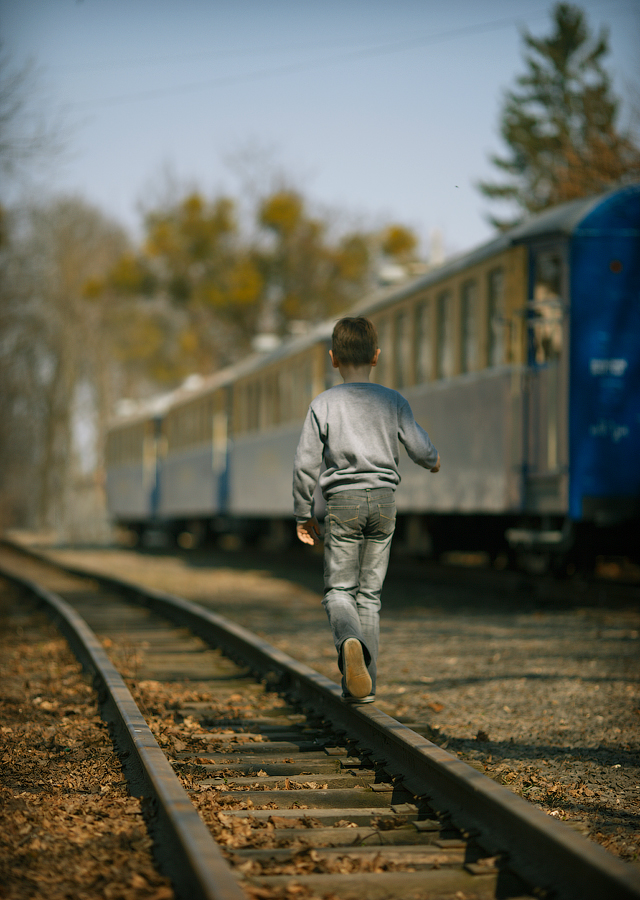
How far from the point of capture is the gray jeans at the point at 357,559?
4.73 meters

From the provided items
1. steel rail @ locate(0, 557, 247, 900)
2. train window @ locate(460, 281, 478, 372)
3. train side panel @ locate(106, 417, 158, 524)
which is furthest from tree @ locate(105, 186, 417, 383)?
steel rail @ locate(0, 557, 247, 900)

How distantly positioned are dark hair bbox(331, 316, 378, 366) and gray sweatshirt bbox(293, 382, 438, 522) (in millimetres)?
139

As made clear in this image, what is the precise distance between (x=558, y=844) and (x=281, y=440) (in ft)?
48.1

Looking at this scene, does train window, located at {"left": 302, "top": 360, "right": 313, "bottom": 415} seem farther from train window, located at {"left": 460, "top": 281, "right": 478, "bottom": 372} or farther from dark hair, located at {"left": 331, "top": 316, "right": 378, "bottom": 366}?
dark hair, located at {"left": 331, "top": 316, "right": 378, "bottom": 366}

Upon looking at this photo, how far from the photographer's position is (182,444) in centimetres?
2628

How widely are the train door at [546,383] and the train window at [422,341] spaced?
2.31 m

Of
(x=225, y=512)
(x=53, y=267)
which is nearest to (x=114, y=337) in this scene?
(x=53, y=267)

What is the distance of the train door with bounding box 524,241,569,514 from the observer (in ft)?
31.6

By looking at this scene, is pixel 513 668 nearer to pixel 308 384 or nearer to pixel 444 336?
pixel 444 336

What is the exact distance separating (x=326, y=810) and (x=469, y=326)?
819 centimetres

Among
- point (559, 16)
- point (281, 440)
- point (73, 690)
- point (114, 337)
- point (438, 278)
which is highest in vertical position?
point (559, 16)

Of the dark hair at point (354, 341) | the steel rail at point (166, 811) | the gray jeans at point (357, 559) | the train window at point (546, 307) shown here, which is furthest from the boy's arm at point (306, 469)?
the train window at point (546, 307)

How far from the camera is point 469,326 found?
11359 millimetres

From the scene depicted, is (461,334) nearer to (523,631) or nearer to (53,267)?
(523,631)
